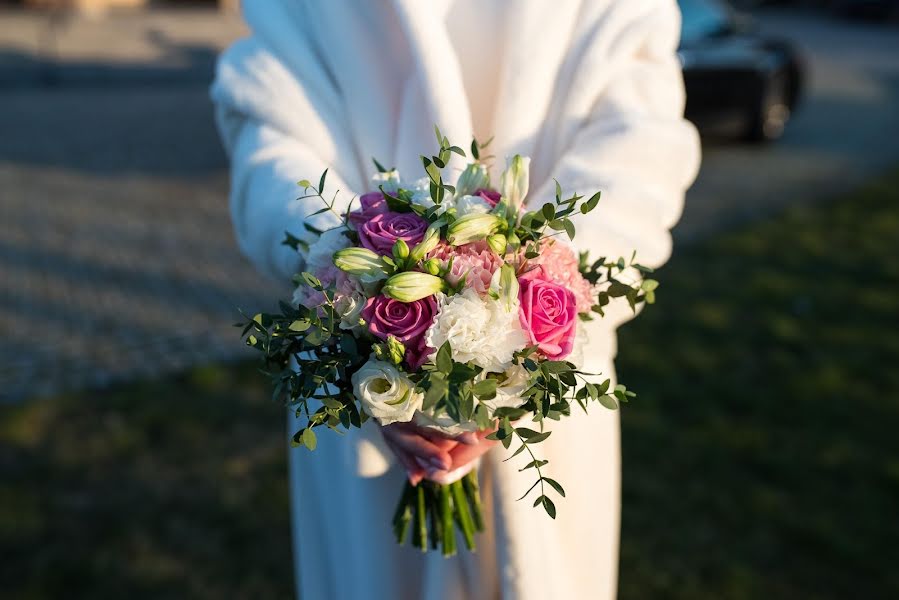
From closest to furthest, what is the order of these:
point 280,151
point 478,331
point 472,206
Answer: point 478,331 < point 472,206 < point 280,151

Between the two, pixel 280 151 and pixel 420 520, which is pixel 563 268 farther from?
pixel 280 151

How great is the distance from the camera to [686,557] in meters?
3.28

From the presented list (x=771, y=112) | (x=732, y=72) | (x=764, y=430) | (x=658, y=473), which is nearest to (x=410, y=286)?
(x=658, y=473)

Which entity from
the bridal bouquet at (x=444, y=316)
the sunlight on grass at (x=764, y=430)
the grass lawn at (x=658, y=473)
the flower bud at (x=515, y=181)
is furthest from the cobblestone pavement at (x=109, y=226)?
the flower bud at (x=515, y=181)

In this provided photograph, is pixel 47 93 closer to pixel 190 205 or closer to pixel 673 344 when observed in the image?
pixel 190 205

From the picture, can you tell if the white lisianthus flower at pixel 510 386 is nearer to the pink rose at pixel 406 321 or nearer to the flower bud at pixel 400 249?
the pink rose at pixel 406 321

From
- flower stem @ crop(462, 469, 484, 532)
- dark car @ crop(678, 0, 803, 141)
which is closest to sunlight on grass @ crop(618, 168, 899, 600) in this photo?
flower stem @ crop(462, 469, 484, 532)

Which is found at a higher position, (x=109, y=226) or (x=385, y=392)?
(x=109, y=226)

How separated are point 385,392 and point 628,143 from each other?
77cm

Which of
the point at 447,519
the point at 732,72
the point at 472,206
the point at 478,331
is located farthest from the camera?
the point at 732,72

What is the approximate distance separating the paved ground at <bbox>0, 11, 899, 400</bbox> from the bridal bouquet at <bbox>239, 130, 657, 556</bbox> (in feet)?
11.0

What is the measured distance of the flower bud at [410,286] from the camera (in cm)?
133

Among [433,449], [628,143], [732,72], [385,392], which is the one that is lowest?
[433,449]

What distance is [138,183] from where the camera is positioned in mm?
7754
